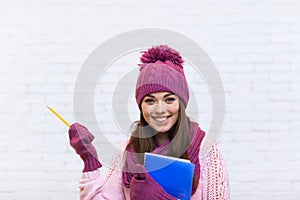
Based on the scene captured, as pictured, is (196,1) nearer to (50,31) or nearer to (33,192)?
(50,31)

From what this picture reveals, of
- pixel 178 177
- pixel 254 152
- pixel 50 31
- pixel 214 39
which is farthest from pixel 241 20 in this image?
pixel 178 177

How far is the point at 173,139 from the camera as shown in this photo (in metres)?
1.53

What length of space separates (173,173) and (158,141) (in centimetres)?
17

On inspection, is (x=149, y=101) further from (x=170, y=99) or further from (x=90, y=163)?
(x=90, y=163)

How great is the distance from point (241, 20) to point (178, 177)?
3.53 feet

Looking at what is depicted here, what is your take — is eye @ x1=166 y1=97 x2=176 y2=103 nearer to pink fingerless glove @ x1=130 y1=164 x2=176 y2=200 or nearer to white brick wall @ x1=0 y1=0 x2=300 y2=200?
pink fingerless glove @ x1=130 y1=164 x2=176 y2=200

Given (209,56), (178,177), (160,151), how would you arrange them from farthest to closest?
(209,56) < (160,151) < (178,177)

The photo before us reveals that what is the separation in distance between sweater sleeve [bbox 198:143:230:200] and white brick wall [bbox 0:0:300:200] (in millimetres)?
704

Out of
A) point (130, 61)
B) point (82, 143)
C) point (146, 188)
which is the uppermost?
point (130, 61)

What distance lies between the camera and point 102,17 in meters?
2.27

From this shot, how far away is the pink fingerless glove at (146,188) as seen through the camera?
136 centimetres

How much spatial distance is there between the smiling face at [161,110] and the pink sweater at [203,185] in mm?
164

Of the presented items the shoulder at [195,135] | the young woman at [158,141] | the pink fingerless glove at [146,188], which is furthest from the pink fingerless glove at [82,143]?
the shoulder at [195,135]

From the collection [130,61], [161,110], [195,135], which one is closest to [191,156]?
[195,135]
